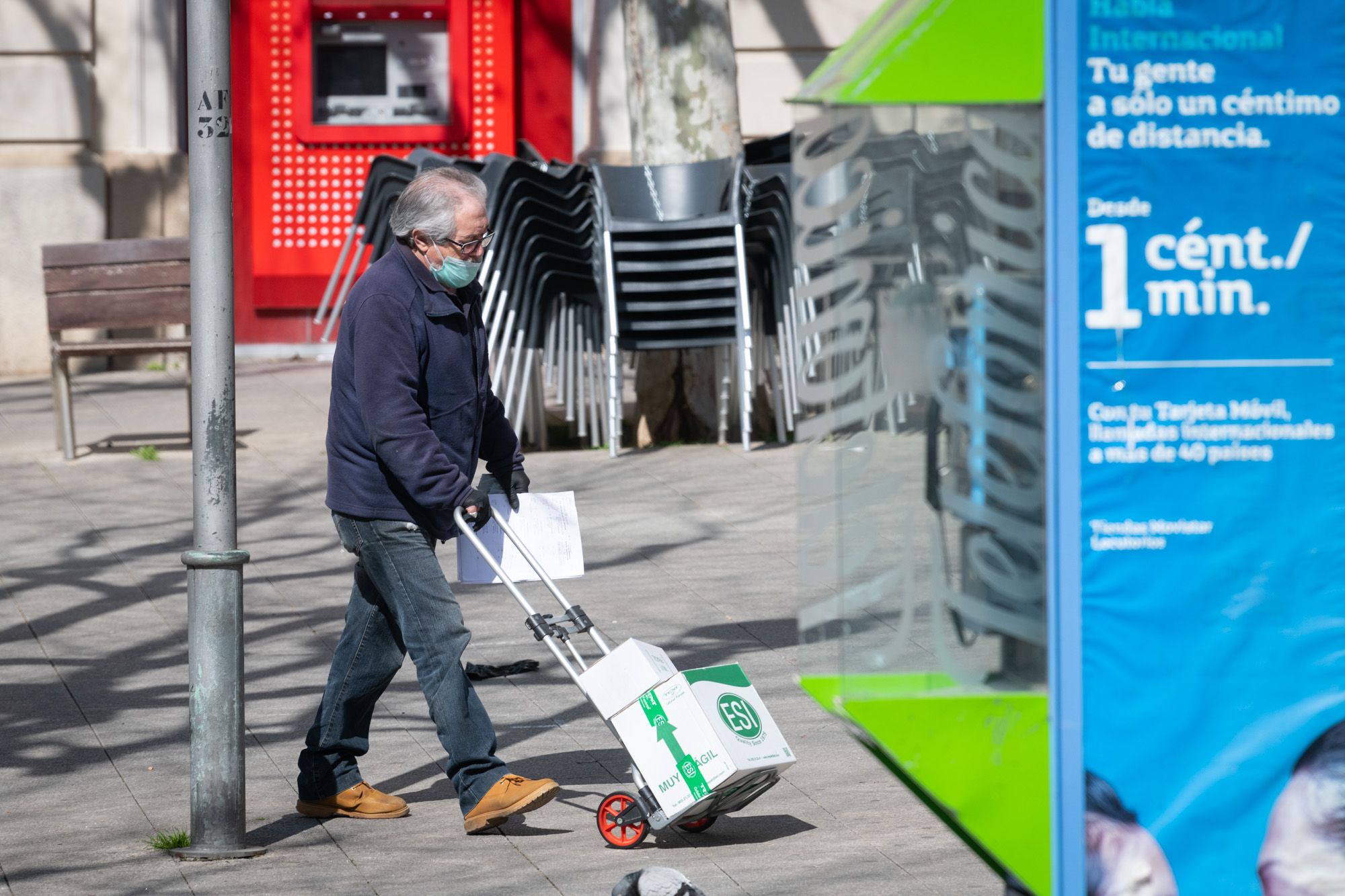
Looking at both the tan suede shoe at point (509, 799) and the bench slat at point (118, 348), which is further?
the bench slat at point (118, 348)

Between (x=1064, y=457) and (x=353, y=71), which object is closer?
(x=1064, y=457)

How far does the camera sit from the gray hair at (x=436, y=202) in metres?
5.03

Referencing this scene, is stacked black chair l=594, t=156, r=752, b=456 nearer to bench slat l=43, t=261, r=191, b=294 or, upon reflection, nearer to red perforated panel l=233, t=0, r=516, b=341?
bench slat l=43, t=261, r=191, b=294

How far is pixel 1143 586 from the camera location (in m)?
3.16

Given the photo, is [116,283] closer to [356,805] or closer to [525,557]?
[356,805]

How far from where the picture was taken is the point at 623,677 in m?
4.82

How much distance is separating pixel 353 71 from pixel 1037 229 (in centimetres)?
1276

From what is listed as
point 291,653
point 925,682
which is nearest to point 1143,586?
point 925,682

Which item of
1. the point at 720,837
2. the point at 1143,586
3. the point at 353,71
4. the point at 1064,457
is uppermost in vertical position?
the point at 353,71

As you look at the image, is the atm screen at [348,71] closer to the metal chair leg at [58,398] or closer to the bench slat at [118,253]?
the bench slat at [118,253]

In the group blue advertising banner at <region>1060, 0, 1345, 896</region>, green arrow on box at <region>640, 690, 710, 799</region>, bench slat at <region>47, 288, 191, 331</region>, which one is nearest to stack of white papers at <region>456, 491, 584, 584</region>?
green arrow on box at <region>640, 690, 710, 799</region>

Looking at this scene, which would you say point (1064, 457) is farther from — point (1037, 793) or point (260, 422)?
point (260, 422)

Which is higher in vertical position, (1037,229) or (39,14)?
(39,14)

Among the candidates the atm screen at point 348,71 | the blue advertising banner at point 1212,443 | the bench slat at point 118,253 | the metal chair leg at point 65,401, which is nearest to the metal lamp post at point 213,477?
the blue advertising banner at point 1212,443
